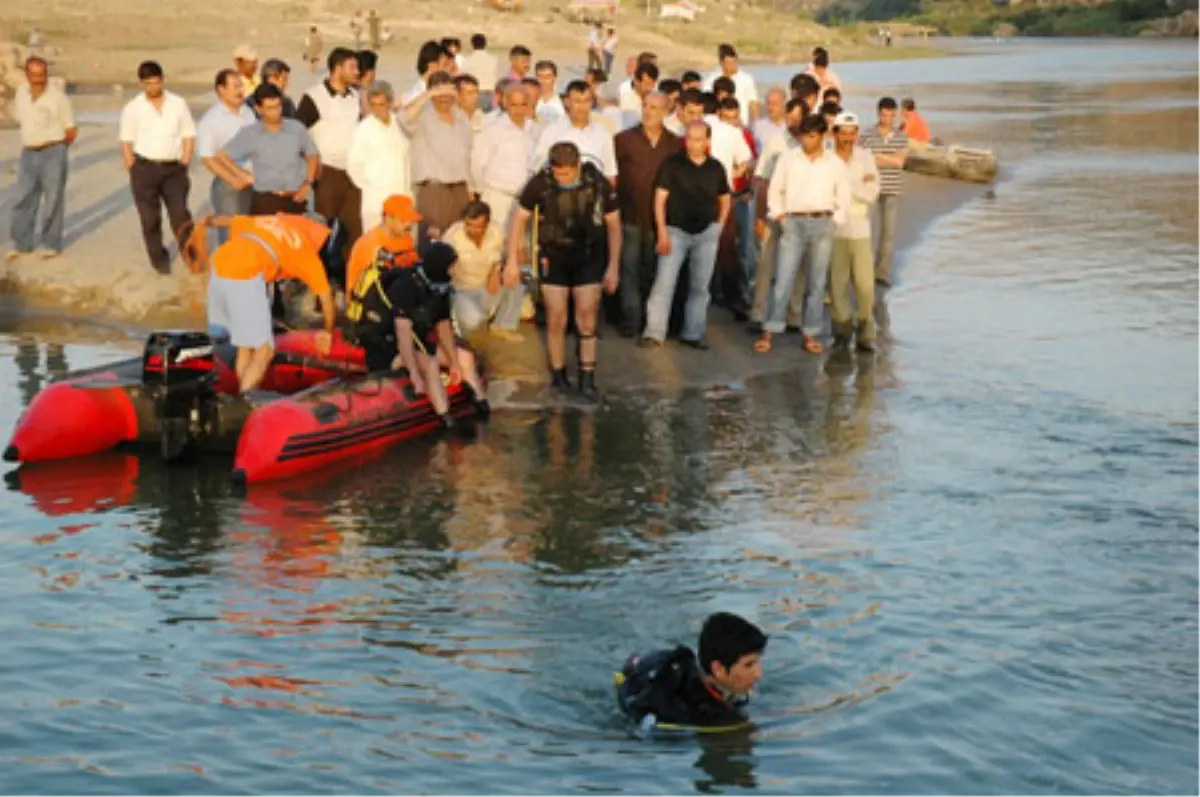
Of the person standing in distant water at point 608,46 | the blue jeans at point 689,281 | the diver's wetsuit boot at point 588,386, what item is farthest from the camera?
the person standing in distant water at point 608,46

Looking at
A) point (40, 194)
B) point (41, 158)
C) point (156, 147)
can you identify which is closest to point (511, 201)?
point (156, 147)

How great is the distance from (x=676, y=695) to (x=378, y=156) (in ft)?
29.0

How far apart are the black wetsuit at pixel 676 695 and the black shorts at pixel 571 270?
6561 mm

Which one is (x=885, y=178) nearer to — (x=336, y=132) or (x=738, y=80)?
(x=738, y=80)

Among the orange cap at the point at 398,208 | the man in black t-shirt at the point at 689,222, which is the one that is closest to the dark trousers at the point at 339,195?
the man in black t-shirt at the point at 689,222

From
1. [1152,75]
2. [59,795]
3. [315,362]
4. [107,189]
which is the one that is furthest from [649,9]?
[59,795]

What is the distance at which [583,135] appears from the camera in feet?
53.1

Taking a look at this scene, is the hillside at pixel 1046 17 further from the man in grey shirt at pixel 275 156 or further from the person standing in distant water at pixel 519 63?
the man in grey shirt at pixel 275 156

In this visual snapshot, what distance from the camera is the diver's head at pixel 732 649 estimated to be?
343 inches

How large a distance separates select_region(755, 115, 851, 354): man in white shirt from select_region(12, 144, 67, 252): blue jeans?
7596 mm

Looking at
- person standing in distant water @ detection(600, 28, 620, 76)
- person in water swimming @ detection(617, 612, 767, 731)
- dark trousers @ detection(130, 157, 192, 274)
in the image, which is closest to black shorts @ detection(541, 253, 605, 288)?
dark trousers @ detection(130, 157, 192, 274)

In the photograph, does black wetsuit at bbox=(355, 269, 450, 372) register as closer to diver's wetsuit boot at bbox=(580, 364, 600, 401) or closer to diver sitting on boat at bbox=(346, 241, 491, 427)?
diver sitting on boat at bbox=(346, 241, 491, 427)

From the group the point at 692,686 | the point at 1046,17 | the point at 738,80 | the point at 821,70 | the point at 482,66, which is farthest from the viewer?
the point at 1046,17

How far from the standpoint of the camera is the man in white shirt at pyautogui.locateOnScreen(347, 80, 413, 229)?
16.8m
